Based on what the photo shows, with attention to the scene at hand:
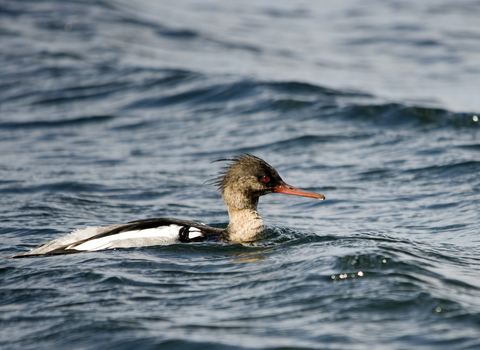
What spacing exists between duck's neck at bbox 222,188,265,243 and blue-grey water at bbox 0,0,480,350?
331 millimetres

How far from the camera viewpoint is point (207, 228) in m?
7.64

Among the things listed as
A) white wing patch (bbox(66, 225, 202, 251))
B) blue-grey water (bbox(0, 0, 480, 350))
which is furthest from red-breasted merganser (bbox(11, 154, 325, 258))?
blue-grey water (bbox(0, 0, 480, 350))

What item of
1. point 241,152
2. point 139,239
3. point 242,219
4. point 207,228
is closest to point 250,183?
point 242,219

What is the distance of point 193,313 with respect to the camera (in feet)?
17.2

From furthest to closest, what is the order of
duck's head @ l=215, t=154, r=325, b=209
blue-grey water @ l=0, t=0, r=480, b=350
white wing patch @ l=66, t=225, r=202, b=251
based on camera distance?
duck's head @ l=215, t=154, r=325, b=209, white wing patch @ l=66, t=225, r=202, b=251, blue-grey water @ l=0, t=0, r=480, b=350

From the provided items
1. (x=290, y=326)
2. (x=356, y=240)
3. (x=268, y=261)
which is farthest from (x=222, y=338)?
(x=356, y=240)

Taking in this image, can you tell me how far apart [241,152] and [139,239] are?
5524 mm

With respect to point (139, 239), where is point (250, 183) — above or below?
above

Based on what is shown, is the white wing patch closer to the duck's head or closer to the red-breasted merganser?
the red-breasted merganser

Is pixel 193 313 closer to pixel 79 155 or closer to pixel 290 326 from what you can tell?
pixel 290 326

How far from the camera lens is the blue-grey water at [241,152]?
16.8 feet

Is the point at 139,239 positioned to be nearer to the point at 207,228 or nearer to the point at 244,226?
the point at 207,228

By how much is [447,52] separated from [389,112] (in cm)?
768

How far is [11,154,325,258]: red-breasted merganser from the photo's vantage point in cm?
703
